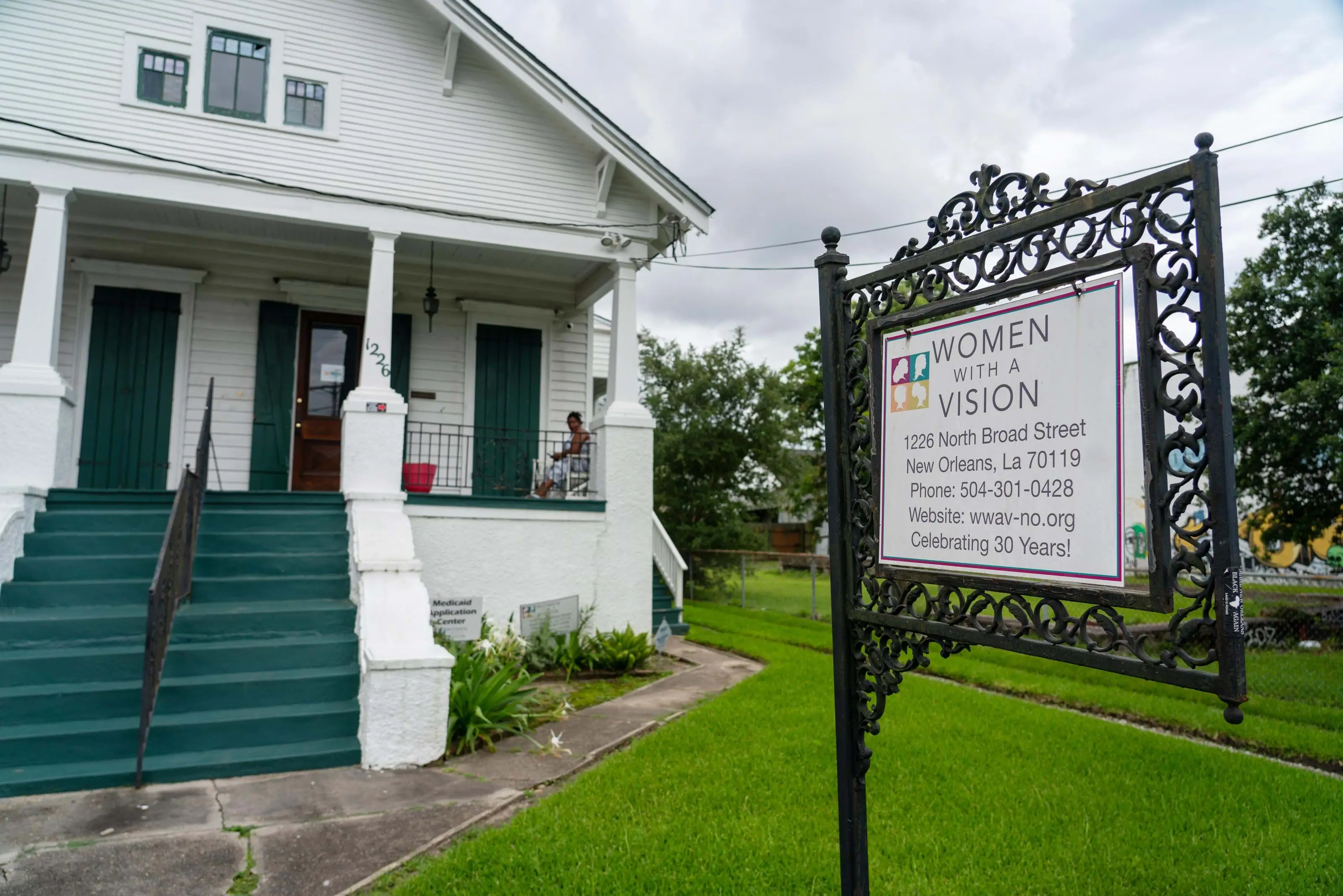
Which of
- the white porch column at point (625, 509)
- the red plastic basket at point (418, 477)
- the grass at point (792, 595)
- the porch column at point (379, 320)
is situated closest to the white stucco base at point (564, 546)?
the white porch column at point (625, 509)

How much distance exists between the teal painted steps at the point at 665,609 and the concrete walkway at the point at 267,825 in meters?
4.12

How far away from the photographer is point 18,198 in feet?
28.3

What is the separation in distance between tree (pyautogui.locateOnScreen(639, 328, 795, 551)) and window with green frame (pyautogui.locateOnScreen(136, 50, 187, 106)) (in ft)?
35.0

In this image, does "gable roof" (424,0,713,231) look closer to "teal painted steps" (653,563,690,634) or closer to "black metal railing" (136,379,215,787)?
"teal painted steps" (653,563,690,634)

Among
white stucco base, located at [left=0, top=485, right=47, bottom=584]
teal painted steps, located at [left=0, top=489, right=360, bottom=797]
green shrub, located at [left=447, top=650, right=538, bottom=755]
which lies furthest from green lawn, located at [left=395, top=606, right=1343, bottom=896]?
white stucco base, located at [left=0, top=485, right=47, bottom=584]

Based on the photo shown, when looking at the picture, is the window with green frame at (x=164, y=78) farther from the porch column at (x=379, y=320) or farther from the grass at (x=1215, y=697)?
the grass at (x=1215, y=697)

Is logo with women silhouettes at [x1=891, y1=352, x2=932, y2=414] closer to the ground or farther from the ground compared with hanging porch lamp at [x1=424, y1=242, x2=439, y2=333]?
closer to the ground

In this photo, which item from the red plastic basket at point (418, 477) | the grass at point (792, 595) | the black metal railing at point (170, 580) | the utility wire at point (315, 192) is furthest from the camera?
the grass at point (792, 595)

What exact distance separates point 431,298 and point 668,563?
171 inches

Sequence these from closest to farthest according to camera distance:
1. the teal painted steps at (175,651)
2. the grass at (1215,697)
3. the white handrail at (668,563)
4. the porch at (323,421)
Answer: the teal painted steps at (175,651) → the grass at (1215,697) → the porch at (323,421) → the white handrail at (668,563)

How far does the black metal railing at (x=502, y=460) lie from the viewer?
9711 millimetres

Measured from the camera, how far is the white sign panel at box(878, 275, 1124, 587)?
181cm

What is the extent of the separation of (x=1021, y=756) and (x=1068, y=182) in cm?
423

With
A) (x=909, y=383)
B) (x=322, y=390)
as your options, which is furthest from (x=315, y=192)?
(x=909, y=383)
